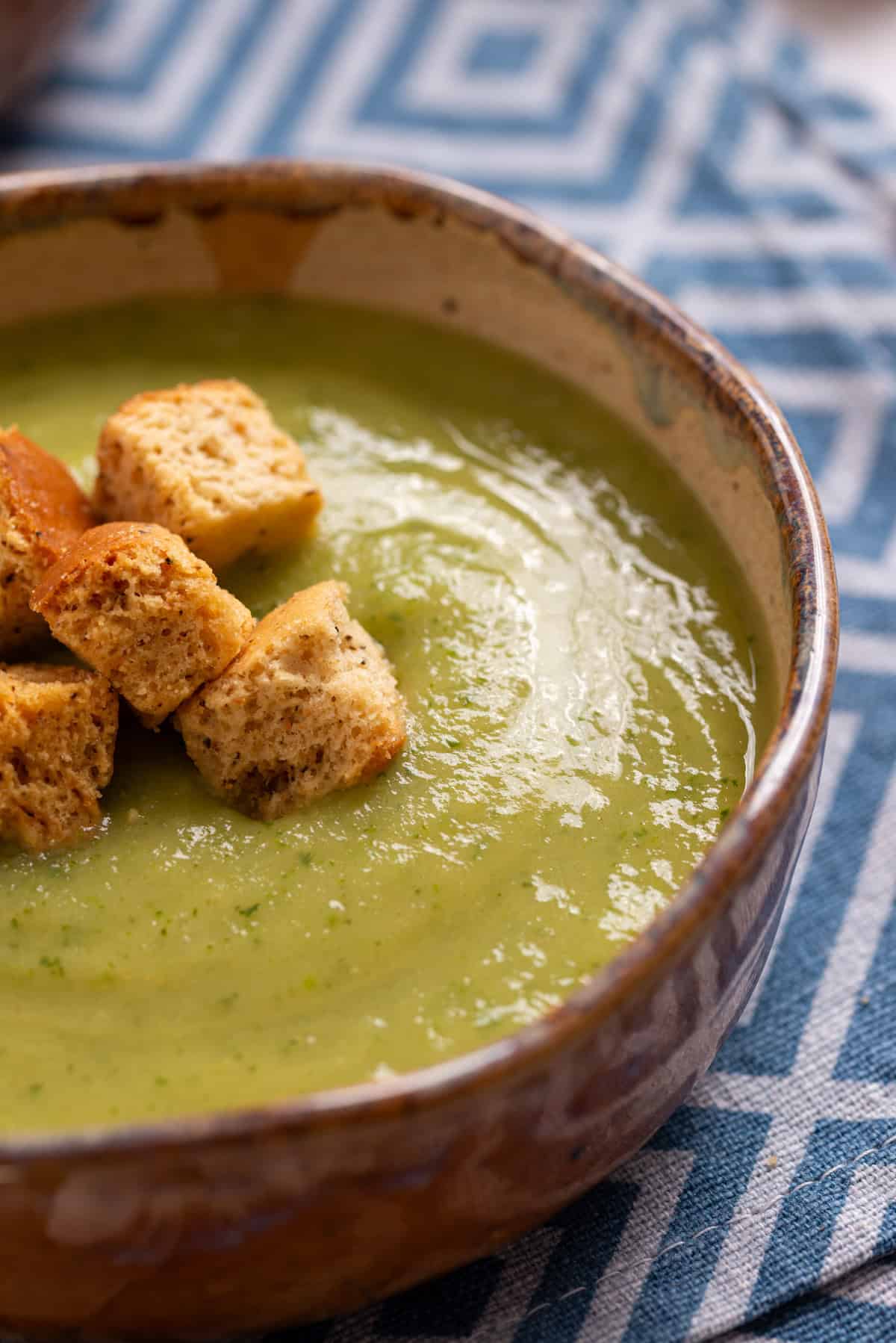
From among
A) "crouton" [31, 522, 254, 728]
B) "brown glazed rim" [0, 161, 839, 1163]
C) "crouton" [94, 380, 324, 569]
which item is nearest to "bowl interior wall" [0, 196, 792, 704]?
"brown glazed rim" [0, 161, 839, 1163]

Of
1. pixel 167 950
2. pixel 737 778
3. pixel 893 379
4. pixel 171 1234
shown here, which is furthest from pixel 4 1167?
pixel 893 379

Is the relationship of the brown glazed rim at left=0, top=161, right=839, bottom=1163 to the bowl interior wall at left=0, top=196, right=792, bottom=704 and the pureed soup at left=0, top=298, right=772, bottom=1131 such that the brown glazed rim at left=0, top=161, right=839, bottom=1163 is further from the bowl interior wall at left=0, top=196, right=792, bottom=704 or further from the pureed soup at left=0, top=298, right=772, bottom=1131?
the pureed soup at left=0, top=298, right=772, bottom=1131

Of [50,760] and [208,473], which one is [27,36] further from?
[50,760]

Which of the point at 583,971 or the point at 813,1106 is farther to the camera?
the point at 813,1106

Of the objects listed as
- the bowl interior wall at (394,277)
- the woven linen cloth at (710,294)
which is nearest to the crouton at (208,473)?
the bowl interior wall at (394,277)

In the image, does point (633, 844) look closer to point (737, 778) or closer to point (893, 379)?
point (737, 778)

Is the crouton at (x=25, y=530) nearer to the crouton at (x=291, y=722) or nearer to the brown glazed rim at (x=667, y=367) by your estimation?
the crouton at (x=291, y=722)

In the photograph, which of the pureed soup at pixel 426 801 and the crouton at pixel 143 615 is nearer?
the pureed soup at pixel 426 801

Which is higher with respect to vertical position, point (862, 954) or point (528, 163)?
point (528, 163)
